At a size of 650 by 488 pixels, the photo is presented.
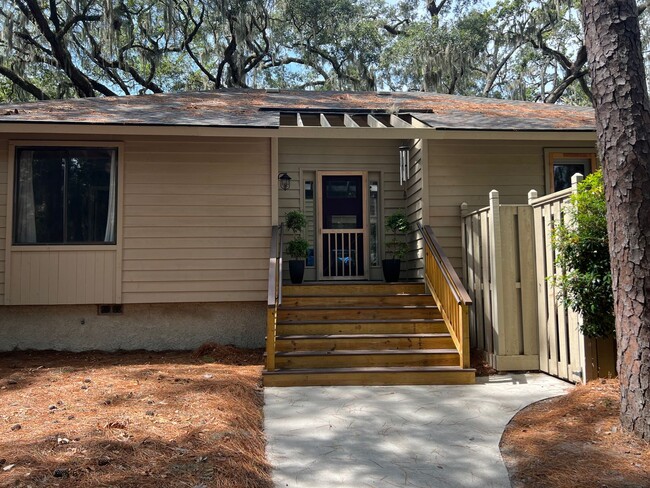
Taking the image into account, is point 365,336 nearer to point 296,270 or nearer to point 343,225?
point 296,270

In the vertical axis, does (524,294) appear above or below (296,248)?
below

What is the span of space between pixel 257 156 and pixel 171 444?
4.88m

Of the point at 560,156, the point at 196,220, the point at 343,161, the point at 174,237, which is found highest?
the point at 343,161

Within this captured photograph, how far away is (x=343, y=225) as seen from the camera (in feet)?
28.9

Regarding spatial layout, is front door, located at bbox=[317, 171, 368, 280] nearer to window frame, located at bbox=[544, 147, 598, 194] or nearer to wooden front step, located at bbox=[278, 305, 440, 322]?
wooden front step, located at bbox=[278, 305, 440, 322]

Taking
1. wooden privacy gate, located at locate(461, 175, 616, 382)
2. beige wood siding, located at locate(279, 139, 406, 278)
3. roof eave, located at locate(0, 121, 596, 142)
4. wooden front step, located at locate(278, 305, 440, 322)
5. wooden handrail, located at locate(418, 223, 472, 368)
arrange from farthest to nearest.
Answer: beige wood siding, located at locate(279, 139, 406, 278) → wooden front step, located at locate(278, 305, 440, 322) → roof eave, located at locate(0, 121, 596, 142) → wooden handrail, located at locate(418, 223, 472, 368) → wooden privacy gate, located at locate(461, 175, 616, 382)

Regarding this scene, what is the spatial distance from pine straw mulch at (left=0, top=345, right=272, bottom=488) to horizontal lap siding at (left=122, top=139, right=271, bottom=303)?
1374 mm

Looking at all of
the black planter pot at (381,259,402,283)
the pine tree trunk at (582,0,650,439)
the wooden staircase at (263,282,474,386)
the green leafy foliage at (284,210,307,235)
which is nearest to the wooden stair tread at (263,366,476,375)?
the wooden staircase at (263,282,474,386)

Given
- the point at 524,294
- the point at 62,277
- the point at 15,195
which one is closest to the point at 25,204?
the point at 15,195

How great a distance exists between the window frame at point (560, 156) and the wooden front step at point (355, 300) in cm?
280

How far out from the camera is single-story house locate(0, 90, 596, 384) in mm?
6914

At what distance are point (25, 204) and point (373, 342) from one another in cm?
504

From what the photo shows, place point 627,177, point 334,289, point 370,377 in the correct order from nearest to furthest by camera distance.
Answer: point 627,177, point 370,377, point 334,289

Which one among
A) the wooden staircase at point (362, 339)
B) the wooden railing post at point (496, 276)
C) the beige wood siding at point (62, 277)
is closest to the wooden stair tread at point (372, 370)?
the wooden staircase at point (362, 339)
